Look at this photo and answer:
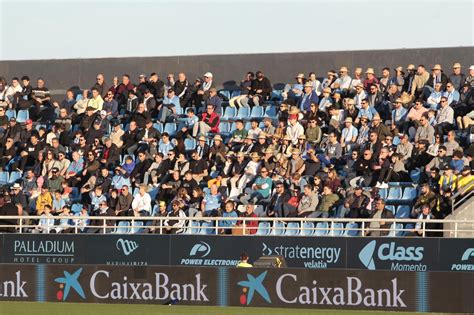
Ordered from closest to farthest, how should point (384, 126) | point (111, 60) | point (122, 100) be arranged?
point (384, 126) < point (122, 100) < point (111, 60)

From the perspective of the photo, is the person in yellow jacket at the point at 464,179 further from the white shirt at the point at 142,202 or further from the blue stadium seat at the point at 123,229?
the blue stadium seat at the point at 123,229

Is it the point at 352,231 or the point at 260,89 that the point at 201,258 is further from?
the point at 260,89

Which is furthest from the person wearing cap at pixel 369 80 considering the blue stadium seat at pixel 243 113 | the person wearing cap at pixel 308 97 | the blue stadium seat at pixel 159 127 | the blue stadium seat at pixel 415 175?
the blue stadium seat at pixel 159 127

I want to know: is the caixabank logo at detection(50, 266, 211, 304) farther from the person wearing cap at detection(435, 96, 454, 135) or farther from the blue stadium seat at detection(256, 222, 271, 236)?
the person wearing cap at detection(435, 96, 454, 135)

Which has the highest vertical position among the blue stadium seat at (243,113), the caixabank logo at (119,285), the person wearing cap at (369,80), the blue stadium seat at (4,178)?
the person wearing cap at (369,80)

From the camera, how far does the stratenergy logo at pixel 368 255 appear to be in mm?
24375

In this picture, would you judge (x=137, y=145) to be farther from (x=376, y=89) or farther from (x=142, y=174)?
(x=376, y=89)

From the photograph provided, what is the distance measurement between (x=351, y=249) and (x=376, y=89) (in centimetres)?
517

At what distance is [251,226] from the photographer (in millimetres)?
25609

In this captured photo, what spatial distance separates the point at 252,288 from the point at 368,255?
11.1ft

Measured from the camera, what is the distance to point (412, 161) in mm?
26328

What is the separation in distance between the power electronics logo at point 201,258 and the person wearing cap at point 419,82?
612 cm

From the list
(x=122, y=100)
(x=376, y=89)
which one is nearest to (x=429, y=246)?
(x=376, y=89)

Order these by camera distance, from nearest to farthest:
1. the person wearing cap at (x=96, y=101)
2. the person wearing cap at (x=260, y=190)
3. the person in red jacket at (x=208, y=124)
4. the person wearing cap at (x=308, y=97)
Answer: the person wearing cap at (x=260, y=190) < the person wearing cap at (x=308, y=97) < the person in red jacket at (x=208, y=124) < the person wearing cap at (x=96, y=101)
